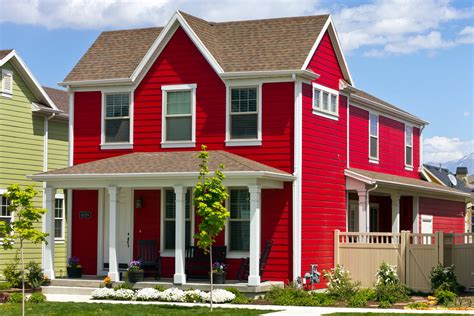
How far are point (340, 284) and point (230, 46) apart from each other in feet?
28.4

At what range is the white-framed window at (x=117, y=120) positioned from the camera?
102 ft

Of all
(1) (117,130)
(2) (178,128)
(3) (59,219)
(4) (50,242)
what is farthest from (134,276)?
(3) (59,219)

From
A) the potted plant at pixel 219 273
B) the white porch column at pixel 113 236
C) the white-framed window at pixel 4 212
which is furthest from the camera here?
the white-framed window at pixel 4 212

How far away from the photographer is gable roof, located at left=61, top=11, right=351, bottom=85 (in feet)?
96.8

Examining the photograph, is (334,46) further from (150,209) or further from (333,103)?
(150,209)

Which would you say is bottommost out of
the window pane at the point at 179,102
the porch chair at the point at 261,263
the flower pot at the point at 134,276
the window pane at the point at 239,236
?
the flower pot at the point at 134,276

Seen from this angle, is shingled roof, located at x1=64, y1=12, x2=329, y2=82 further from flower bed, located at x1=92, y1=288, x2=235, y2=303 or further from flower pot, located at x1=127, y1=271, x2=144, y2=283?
flower bed, located at x1=92, y1=288, x2=235, y2=303

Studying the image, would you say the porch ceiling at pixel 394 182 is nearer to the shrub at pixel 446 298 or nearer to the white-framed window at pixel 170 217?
the white-framed window at pixel 170 217

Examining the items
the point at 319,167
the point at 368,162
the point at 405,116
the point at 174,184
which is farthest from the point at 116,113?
the point at 405,116

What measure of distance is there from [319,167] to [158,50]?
6.49 m

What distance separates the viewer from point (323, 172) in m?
30.5

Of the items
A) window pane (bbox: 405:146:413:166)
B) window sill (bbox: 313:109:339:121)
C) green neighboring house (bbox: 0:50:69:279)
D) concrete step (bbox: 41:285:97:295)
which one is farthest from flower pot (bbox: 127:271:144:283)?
window pane (bbox: 405:146:413:166)

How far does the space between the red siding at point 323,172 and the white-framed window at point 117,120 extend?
237 inches

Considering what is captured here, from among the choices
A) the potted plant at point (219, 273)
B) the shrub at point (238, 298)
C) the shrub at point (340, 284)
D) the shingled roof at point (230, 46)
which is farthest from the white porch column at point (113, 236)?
the shrub at point (340, 284)
